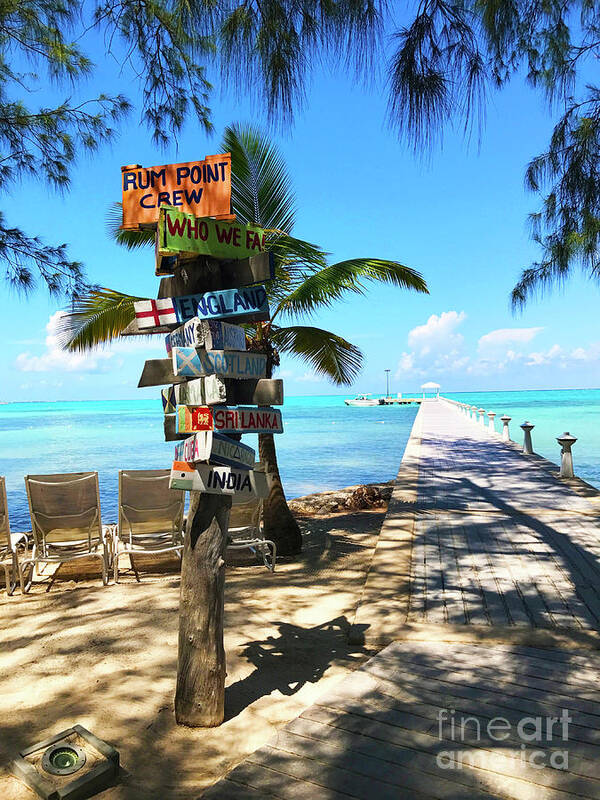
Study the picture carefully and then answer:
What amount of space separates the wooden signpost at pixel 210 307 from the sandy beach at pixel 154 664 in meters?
2.40

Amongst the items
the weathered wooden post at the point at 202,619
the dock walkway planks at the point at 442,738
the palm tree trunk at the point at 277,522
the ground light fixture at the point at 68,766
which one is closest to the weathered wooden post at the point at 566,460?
the palm tree trunk at the point at 277,522

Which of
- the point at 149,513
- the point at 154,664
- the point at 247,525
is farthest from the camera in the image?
the point at 247,525

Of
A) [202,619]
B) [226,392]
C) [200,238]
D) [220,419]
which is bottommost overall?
[202,619]

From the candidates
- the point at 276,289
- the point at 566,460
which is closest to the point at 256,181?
the point at 276,289

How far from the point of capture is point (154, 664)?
13.4 feet

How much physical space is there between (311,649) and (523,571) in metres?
2.54

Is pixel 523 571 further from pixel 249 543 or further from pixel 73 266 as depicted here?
pixel 73 266

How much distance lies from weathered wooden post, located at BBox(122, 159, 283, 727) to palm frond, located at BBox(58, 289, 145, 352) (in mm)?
4189

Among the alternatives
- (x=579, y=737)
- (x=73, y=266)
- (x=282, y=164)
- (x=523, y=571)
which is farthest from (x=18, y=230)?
(x=579, y=737)

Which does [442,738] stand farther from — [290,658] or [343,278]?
[343,278]

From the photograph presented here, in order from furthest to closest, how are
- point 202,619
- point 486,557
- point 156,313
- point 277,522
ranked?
1. point 277,522
2. point 486,557
3. point 156,313
4. point 202,619

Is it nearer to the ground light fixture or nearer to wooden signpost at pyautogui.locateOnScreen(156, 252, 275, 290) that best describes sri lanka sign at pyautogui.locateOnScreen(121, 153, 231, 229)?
wooden signpost at pyautogui.locateOnScreen(156, 252, 275, 290)

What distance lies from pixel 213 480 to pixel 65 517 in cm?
409

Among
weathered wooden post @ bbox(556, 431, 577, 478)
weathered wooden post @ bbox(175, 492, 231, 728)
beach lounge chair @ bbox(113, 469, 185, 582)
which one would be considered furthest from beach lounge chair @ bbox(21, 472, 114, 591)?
weathered wooden post @ bbox(556, 431, 577, 478)
